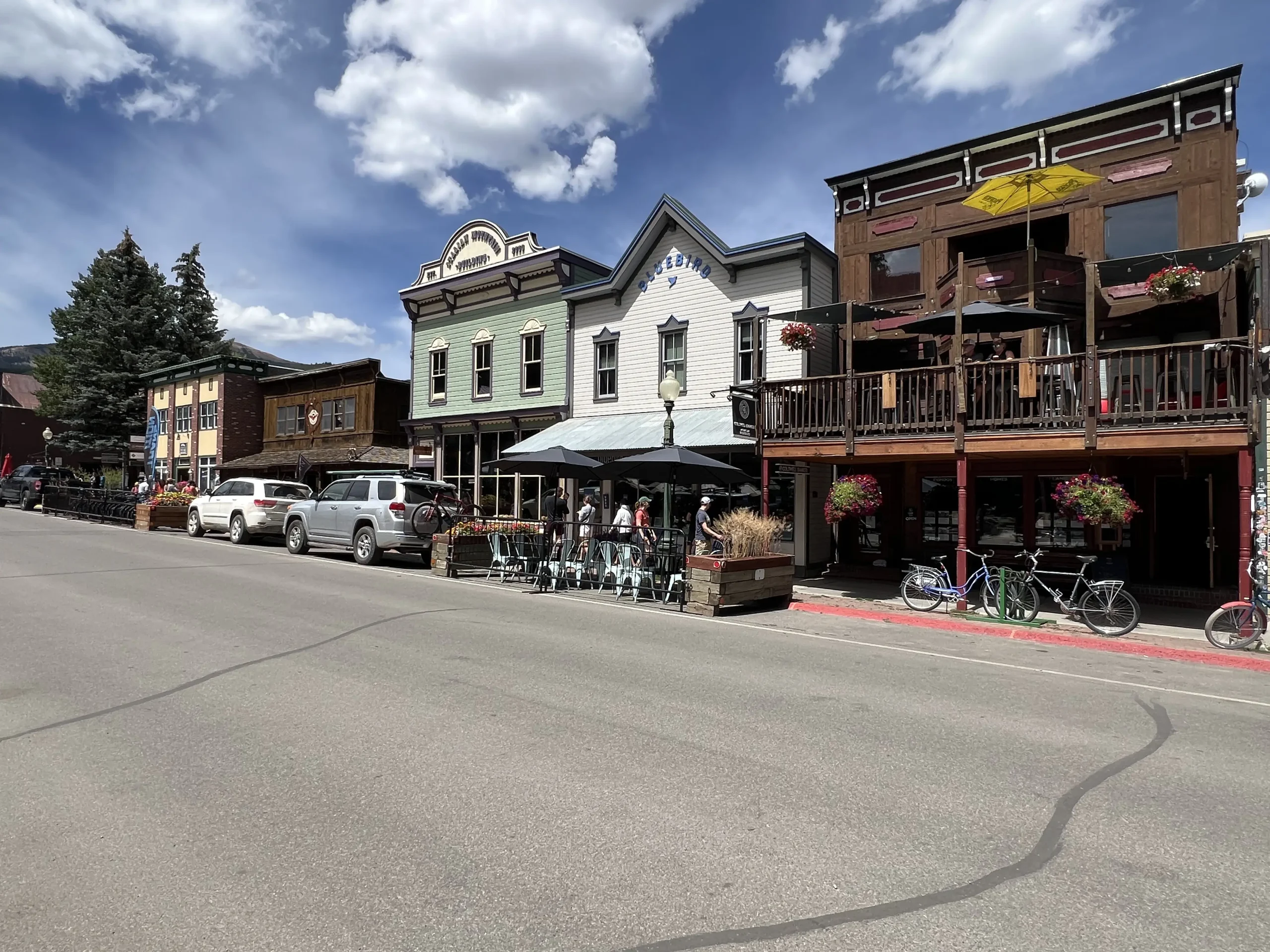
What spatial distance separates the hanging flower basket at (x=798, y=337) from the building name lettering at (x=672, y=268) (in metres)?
4.39

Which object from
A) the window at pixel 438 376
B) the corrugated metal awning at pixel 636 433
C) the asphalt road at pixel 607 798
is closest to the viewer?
the asphalt road at pixel 607 798

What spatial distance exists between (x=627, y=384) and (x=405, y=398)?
47.9 feet

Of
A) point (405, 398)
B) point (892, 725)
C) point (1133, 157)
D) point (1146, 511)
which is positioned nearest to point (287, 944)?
point (892, 725)

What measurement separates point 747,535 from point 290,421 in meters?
29.0

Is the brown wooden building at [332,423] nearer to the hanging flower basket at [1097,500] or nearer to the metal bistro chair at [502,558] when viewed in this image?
the metal bistro chair at [502,558]

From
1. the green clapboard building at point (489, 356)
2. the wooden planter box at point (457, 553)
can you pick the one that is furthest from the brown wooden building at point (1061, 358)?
the green clapboard building at point (489, 356)

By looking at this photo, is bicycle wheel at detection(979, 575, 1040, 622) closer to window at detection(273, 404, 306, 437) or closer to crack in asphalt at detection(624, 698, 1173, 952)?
crack in asphalt at detection(624, 698, 1173, 952)

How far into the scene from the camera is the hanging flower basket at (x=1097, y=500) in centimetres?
1119

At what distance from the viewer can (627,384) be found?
20203mm

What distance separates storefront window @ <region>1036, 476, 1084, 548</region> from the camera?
15.1m

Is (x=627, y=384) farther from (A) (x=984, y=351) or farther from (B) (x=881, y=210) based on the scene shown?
(A) (x=984, y=351)

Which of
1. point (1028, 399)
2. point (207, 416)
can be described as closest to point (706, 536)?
point (1028, 399)

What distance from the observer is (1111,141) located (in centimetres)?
1449

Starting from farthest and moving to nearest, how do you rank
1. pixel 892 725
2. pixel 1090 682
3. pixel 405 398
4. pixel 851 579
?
pixel 405 398
pixel 851 579
pixel 1090 682
pixel 892 725
